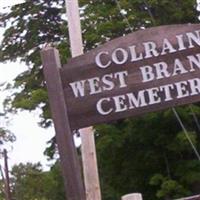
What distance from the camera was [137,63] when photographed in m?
6.00

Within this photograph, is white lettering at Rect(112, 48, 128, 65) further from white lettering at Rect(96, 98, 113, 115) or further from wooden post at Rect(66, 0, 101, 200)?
wooden post at Rect(66, 0, 101, 200)

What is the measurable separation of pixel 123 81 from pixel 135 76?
4.4 inches

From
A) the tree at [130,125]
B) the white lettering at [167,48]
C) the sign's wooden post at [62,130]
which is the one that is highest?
the tree at [130,125]

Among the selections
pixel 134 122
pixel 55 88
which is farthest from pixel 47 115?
pixel 55 88

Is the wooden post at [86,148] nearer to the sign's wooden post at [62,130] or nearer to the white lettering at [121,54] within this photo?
the sign's wooden post at [62,130]

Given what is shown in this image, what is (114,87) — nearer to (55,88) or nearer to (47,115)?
(55,88)

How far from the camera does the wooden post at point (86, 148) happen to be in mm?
8070

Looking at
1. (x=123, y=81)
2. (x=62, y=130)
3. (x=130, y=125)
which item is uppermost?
(x=130, y=125)

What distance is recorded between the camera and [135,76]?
19.6 ft

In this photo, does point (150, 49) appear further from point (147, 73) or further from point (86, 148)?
point (86, 148)

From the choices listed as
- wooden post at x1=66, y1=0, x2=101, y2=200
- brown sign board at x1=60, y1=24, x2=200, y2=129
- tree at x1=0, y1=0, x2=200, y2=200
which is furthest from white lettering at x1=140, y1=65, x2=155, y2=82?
tree at x1=0, y1=0, x2=200, y2=200

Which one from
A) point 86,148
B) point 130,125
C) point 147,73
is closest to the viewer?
point 147,73

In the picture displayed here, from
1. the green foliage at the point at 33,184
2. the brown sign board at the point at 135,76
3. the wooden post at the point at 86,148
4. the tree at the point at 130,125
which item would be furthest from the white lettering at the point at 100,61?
the green foliage at the point at 33,184

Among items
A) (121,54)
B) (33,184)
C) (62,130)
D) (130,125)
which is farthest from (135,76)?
(33,184)
